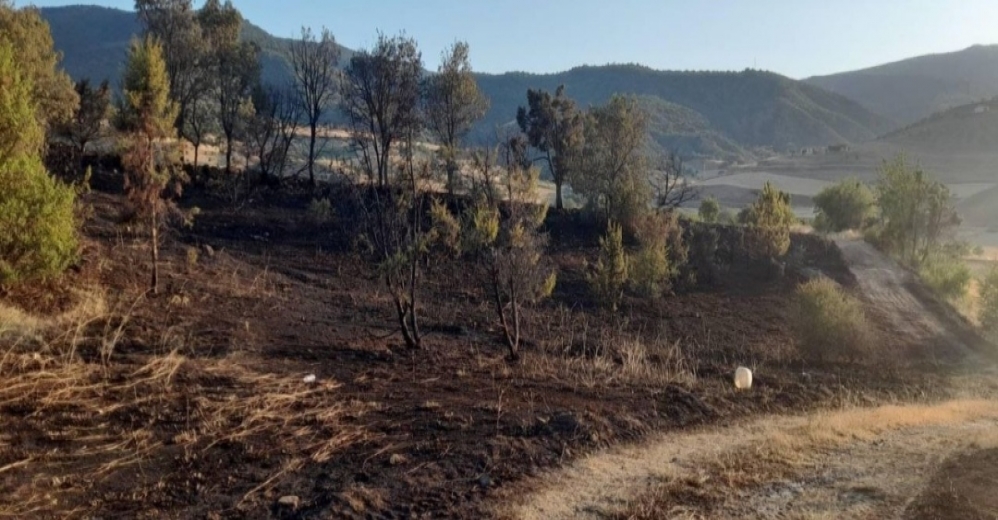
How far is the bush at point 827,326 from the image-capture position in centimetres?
1925

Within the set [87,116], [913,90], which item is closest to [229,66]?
[87,116]

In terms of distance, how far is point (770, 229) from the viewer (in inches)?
1112

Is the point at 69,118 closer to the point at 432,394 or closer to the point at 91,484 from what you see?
the point at 432,394

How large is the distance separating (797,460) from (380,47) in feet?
37.5

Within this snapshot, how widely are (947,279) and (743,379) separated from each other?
70.3 ft

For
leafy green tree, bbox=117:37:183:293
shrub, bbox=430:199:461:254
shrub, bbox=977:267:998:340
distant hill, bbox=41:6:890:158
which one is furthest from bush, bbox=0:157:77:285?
distant hill, bbox=41:6:890:158

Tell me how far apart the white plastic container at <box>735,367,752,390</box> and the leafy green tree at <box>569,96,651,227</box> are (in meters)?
13.0

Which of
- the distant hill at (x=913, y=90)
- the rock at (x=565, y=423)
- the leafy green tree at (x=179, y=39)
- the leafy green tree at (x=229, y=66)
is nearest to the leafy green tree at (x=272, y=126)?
the leafy green tree at (x=229, y=66)

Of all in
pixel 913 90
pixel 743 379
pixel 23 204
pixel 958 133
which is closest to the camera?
pixel 23 204

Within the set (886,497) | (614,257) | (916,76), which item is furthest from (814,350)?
(916,76)

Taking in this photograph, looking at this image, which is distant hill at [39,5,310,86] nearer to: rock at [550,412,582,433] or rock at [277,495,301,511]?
rock at [550,412,582,433]

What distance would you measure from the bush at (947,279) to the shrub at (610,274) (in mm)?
16859

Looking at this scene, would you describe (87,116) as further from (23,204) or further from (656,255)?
(656,255)

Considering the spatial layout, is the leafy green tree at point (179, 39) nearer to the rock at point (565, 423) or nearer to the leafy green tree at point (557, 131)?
the leafy green tree at point (557, 131)
